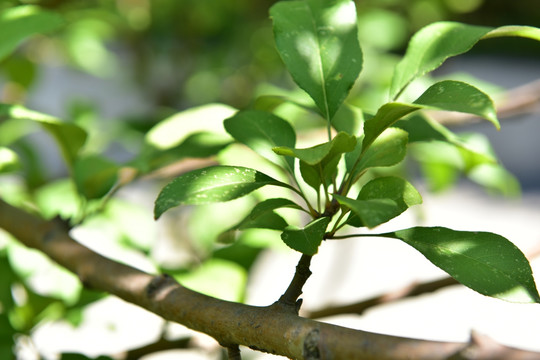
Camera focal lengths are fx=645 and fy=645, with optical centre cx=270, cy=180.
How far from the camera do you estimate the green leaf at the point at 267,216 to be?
317 millimetres

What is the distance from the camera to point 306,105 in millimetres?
458

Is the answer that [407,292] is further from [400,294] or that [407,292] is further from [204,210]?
[204,210]

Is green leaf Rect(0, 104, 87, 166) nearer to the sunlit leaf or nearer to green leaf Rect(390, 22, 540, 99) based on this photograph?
the sunlit leaf

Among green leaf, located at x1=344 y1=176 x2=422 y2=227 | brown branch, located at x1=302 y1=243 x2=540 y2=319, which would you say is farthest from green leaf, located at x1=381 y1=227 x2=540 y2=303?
brown branch, located at x1=302 y1=243 x2=540 y2=319

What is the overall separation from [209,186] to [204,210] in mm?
491

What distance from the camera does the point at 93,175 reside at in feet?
1.65

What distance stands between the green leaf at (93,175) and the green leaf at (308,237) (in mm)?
231

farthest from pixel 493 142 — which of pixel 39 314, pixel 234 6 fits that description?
pixel 39 314

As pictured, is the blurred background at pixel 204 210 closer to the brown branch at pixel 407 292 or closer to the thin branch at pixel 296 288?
the brown branch at pixel 407 292

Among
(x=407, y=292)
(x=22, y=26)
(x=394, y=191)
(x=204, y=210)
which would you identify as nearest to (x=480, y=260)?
(x=394, y=191)

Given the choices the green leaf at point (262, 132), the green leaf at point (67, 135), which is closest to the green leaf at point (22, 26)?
the green leaf at point (67, 135)

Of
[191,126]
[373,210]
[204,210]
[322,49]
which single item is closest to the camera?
[373,210]

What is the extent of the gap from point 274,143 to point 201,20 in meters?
1.09

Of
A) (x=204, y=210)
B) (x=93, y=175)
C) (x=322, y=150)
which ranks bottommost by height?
(x=204, y=210)
